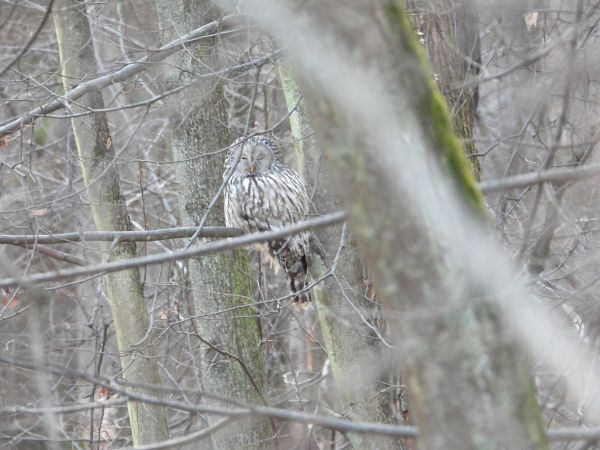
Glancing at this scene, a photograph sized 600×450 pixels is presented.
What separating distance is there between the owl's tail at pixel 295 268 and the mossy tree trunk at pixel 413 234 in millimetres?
4008

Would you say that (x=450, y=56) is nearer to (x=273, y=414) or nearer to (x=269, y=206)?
(x=269, y=206)

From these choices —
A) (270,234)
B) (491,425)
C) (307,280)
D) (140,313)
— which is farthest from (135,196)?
(491,425)

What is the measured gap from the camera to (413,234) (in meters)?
1.95

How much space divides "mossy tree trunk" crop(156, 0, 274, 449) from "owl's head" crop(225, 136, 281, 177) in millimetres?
688

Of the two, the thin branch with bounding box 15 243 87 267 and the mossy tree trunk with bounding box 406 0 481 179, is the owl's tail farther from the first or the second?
the thin branch with bounding box 15 243 87 267

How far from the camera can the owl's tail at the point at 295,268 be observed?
6105 millimetres

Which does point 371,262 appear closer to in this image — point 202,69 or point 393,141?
point 393,141

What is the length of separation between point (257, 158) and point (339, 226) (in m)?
1.30

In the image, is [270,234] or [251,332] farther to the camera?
[251,332]

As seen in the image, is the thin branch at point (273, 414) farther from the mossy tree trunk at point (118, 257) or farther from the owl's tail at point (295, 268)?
the owl's tail at point (295, 268)

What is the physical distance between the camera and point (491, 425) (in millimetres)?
1977

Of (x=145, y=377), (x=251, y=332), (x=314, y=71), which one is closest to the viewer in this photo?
(x=314, y=71)

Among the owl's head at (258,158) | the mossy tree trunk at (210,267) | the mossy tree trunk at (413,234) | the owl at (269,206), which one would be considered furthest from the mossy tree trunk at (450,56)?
the mossy tree trunk at (413,234)

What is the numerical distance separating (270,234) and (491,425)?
30.1 inches
